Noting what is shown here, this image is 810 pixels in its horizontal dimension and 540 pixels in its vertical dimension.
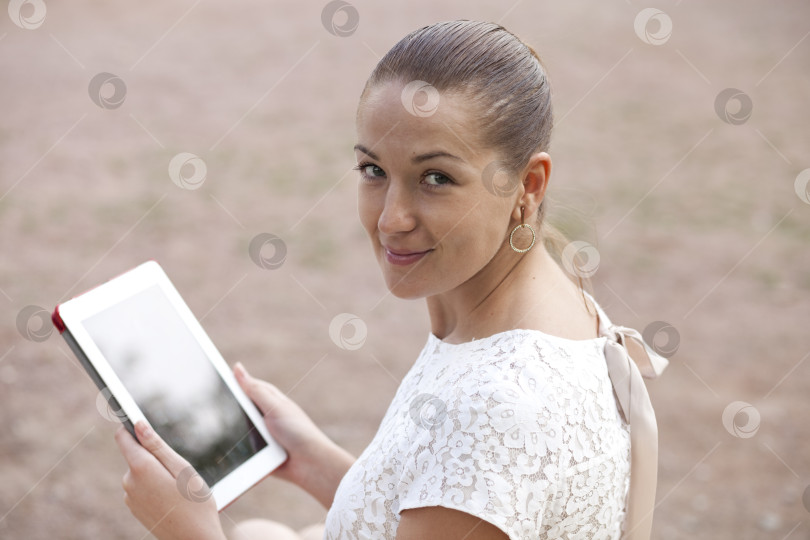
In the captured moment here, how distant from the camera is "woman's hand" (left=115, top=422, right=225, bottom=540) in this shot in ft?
6.19

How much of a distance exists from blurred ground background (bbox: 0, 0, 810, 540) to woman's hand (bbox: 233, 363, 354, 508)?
0.95m

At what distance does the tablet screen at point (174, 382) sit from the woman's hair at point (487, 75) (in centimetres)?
82

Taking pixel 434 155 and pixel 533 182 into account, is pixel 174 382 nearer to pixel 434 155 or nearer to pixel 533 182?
pixel 434 155

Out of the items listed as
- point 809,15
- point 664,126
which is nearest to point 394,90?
point 664,126

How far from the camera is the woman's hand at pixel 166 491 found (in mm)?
1886

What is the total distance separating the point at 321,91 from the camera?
8.19 meters

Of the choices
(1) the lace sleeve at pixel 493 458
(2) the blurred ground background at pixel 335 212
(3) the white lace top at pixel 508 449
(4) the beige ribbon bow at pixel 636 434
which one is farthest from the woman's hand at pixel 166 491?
(2) the blurred ground background at pixel 335 212

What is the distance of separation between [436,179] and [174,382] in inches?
34.6

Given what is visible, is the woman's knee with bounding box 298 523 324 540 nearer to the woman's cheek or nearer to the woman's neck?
the woman's neck

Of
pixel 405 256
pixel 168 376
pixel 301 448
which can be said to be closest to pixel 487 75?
pixel 405 256

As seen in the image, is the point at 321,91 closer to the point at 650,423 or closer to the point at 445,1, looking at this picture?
the point at 445,1

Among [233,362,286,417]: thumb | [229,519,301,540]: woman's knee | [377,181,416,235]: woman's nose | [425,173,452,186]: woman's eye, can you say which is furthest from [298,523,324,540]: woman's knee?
[425,173,452,186]: woman's eye

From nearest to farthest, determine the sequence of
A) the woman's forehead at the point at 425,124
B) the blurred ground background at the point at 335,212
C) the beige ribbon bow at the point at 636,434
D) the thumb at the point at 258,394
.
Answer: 1. the woman's forehead at the point at 425,124
2. the beige ribbon bow at the point at 636,434
3. the thumb at the point at 258,394
4. the blurred ground background at the point at 335,212

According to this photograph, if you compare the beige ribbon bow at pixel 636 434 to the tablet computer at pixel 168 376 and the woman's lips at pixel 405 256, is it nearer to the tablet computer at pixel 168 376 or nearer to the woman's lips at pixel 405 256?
the woman's lips at pixel 405 256
